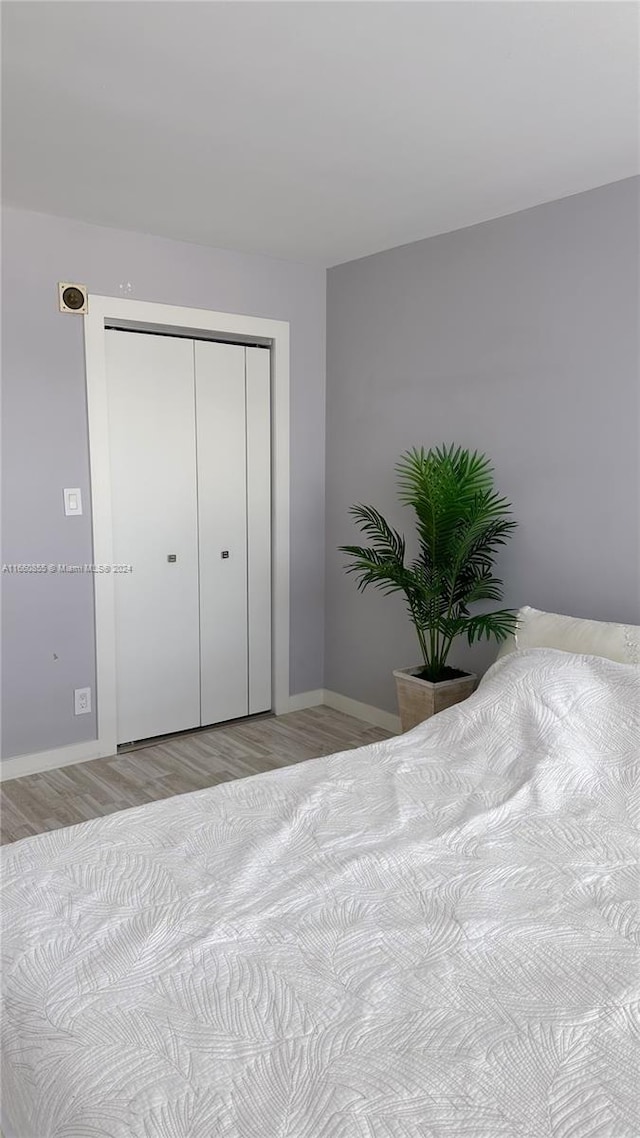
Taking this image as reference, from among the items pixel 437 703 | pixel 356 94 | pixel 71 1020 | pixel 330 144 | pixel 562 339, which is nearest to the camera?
pixel 71 1020

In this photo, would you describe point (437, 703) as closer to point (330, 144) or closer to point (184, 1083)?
point (330, 144)

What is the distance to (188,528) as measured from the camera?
159 inches

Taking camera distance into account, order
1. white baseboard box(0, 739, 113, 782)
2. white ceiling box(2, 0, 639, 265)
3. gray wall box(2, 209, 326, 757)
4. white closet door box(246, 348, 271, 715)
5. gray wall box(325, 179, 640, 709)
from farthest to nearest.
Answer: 1. white closet door box(246, 348, 271, 715)
2. white baseboard box(0, 739, 113, 782)
3. gray wall box(2, 209, 326, 757)
4. gray wall box(325, 179, 640, 709)
5. white ceiling box(2, 0, 639, 265)

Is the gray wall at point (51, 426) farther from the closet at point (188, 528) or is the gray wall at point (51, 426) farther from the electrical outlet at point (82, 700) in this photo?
the closet at point (188, 528)

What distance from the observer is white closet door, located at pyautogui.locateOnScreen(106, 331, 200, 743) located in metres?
3.77

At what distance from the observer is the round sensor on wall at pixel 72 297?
3.48 meters

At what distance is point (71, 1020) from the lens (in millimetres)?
1296

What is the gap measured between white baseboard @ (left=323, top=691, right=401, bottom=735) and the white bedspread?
1910 mm

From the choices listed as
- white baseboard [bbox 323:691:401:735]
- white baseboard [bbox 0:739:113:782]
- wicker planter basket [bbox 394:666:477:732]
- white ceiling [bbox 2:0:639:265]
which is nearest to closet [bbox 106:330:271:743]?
white baseboard [bbox 0:739:113:782]

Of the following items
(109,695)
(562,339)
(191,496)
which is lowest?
(109,695)

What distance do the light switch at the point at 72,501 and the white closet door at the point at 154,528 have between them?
19 cm

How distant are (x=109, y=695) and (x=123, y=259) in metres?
1.97

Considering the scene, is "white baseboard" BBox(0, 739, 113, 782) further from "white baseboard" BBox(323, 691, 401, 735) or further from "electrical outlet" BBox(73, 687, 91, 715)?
"white baseboard" BBox(323, 691, 401, 735)

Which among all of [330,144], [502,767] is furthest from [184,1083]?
[330,144]
